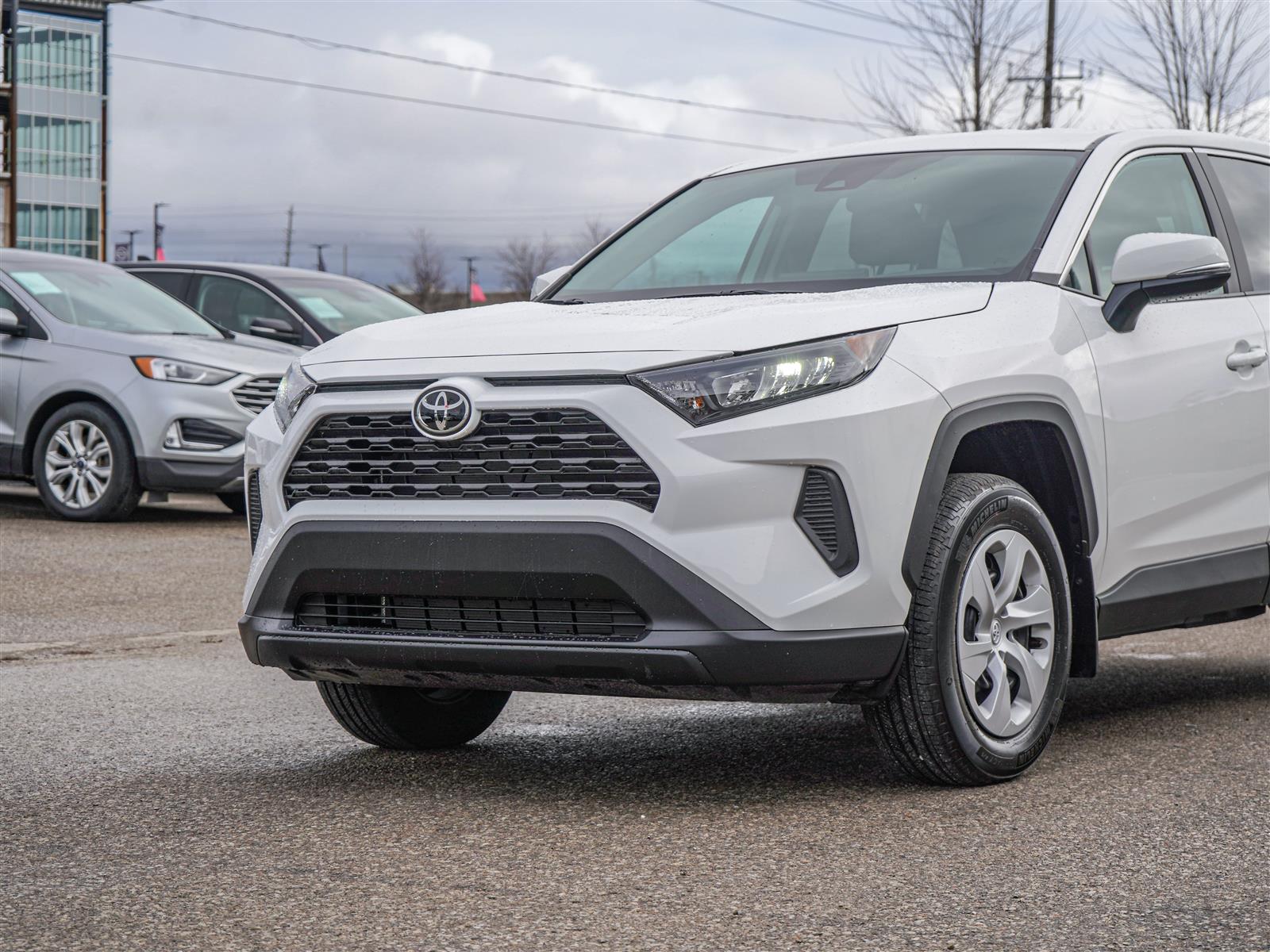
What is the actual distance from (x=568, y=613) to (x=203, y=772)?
1314 mm

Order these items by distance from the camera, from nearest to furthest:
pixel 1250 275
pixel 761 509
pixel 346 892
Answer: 1. pixel 346 892
2. pixel 761 509
3. pixel 1250 275

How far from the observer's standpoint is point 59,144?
82062 mm

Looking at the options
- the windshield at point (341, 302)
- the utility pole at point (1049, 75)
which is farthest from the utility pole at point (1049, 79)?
the windshield at point (341, 302)

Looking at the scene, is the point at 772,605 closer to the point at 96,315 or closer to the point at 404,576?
the point at 404,576

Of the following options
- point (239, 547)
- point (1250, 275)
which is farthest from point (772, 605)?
point (239, 547)

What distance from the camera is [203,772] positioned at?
16.0 feet

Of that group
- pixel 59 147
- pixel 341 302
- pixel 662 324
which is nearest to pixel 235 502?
Result: pixel 341 302

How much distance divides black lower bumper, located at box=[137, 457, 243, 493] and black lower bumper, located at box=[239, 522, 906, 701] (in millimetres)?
7326

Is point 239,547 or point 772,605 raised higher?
point 772,605

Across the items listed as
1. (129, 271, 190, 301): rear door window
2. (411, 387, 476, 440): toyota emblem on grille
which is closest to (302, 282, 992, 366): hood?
(411, 387, 476, 440): toyota emblem on grille

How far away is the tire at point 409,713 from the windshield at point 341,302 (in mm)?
8438

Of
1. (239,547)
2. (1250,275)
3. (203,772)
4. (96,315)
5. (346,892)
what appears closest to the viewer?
(346,892)

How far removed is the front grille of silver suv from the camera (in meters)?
11.8

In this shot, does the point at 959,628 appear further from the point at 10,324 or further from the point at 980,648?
the point at 10,324
